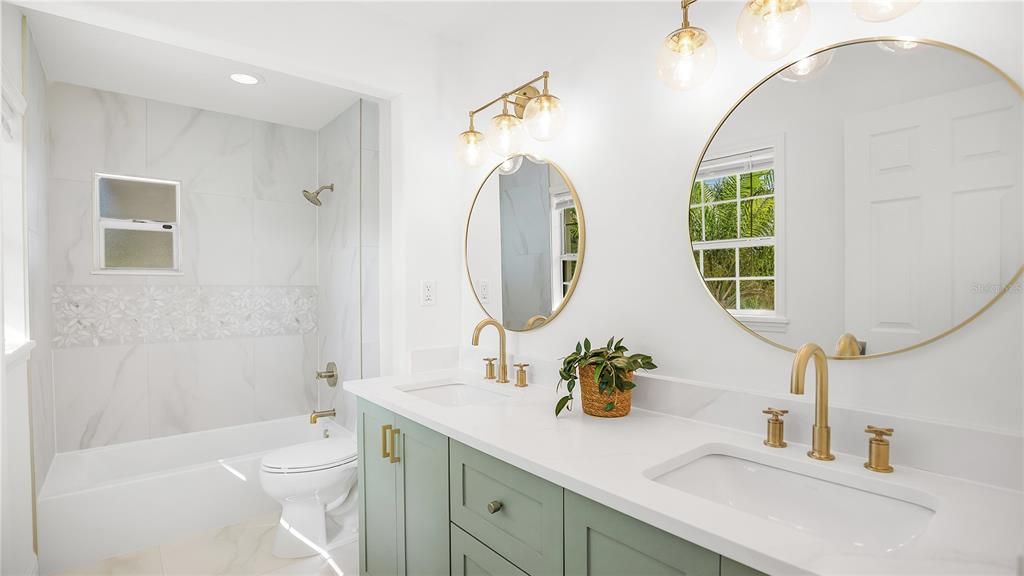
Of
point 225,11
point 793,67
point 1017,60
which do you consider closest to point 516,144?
point 793,67

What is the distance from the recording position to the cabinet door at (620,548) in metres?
0.81

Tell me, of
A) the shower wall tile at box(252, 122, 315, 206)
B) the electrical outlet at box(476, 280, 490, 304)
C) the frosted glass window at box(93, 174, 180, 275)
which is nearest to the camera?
the electrical outlet at box(476, 280, 490, 304)

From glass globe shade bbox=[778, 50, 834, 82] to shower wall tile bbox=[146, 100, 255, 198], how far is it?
304cm

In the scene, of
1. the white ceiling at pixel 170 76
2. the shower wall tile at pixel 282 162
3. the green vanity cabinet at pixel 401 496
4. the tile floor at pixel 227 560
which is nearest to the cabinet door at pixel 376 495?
the green vanity cabinet at pixel 401 496

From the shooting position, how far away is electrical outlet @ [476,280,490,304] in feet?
7.15

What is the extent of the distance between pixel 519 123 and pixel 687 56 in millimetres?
784

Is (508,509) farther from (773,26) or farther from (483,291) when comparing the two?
(773,26)

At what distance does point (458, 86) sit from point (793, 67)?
1.51 meters

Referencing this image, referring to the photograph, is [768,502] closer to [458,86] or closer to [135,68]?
[458,86]

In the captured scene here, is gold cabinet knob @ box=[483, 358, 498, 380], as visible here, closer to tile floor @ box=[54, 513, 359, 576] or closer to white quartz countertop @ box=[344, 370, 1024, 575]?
white quartz countertop @ box=[344, 370, 1024, 575]

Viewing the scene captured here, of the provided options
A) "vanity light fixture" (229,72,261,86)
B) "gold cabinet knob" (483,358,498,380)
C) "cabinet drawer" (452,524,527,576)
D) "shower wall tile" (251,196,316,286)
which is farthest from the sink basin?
"shower wall tile" (251,196,316,286)

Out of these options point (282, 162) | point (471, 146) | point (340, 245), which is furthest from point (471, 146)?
point (282, 162)

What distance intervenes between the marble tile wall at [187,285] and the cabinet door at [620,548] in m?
2.78

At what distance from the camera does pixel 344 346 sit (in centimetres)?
296
